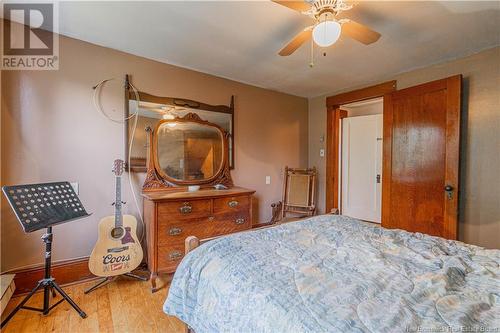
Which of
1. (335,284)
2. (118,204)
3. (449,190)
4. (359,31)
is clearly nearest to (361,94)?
(449,190)

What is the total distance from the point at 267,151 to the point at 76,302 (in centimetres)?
268

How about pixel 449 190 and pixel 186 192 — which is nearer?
pixel 449 190

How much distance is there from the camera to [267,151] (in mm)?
3504

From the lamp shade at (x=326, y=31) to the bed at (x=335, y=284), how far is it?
1.27 meters

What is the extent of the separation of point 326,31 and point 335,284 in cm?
143

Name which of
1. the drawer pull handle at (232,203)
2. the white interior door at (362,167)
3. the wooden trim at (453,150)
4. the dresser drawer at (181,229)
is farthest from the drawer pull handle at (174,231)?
the white interior door at (362,167)

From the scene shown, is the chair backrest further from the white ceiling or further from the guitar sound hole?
the guitar sound hole

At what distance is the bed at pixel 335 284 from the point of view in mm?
750

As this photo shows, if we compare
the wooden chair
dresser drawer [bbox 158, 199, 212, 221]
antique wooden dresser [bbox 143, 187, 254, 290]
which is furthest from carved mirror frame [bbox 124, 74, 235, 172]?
the wooden chair

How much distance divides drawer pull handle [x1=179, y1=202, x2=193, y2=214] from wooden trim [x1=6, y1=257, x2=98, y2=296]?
1021 millimetres

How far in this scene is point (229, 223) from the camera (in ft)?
8.32

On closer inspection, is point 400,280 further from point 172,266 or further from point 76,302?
point 76,302

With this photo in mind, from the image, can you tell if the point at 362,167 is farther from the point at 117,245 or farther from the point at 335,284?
the point at 117,245

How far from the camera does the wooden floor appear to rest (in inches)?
63.9
